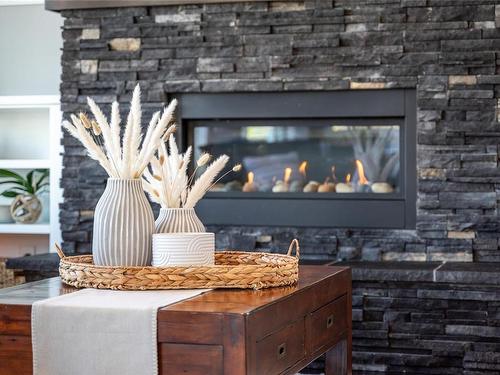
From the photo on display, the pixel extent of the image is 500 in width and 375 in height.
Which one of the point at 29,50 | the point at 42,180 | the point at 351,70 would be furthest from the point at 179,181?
the point at 29,50

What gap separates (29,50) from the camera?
4.70 metres

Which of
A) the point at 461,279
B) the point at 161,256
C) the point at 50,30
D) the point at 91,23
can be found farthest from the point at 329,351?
the point at 50,30

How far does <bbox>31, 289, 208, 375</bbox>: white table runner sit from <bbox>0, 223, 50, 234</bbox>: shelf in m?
2.66

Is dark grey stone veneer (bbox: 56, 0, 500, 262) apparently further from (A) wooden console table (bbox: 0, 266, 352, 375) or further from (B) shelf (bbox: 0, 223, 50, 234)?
(A) wooden console table (bbox: 0, 266, 352, 375)

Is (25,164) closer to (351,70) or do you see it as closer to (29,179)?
(29,179)

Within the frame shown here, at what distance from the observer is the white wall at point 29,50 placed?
4660 mm

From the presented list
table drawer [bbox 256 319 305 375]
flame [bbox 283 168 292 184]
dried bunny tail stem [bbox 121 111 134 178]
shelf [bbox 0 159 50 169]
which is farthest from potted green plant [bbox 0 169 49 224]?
table drawer [bbox 256 319 305 375]

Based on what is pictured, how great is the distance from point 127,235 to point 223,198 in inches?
78.9

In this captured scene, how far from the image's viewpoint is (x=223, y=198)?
13.3 ft

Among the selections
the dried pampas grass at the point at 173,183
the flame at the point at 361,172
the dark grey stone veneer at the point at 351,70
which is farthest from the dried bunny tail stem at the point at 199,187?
the flame at the point at 361,172

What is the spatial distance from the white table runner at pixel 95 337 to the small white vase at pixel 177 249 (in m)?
0.28

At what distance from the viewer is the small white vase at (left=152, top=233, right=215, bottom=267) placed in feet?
6.63

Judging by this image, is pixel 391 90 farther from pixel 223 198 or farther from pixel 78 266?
pixel 78 266

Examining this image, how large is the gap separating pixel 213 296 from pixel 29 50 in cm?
318
